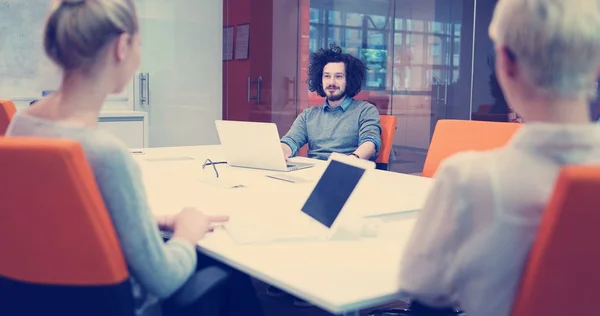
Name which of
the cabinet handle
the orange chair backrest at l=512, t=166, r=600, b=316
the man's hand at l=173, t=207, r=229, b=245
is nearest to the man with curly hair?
the man's hand at l=173, t=207, r=229, b=245

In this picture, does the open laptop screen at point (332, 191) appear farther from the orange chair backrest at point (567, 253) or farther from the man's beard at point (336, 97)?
the man's beard at point (336, 97)

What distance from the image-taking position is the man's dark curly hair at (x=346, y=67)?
13.1ft

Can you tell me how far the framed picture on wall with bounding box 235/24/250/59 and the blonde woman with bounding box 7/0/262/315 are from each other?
5553 mm

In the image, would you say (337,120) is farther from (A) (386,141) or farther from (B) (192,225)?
(B) (192,225)

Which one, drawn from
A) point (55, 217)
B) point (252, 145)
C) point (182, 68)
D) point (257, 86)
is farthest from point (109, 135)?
point (257, 86)

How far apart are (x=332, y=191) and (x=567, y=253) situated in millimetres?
827

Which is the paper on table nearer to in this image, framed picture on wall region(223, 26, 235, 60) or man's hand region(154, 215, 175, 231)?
man's hand region(154, 215, 175, 231)

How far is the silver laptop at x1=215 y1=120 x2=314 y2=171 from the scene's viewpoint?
2729 millimetres

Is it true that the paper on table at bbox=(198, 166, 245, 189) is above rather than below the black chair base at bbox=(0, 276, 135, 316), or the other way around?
above

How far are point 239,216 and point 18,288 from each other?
73cm

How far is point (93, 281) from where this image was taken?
113 cm

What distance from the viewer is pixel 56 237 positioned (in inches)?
43.5

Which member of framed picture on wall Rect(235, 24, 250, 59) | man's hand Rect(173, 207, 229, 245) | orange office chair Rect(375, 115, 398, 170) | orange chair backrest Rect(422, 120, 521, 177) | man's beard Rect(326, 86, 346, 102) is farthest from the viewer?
framed picture on wall Rect(235, 24, 250, 59)

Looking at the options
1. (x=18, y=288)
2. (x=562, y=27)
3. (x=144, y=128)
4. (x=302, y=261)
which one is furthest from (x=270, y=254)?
(x=144, y=128)
